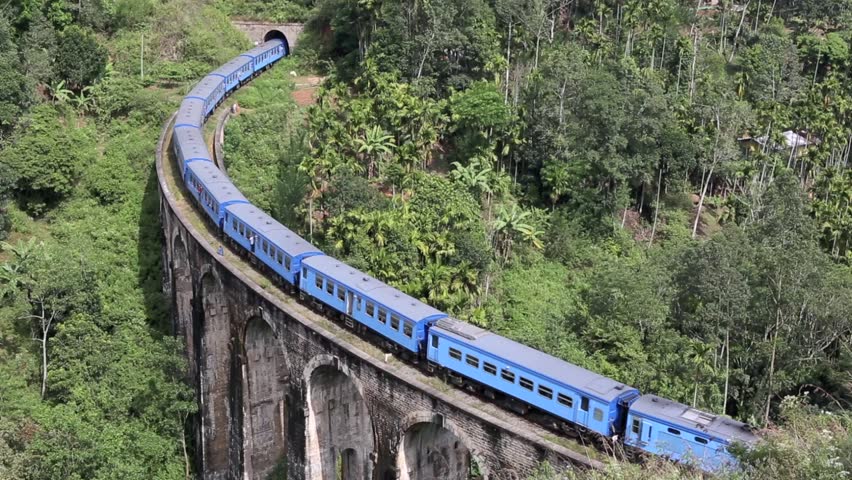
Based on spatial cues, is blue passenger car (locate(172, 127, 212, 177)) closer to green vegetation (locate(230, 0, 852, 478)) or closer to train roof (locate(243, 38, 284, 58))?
green vegetation (locate(230, 0, 852, 478))

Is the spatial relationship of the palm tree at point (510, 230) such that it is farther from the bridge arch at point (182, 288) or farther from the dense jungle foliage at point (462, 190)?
the bridge arch at point (182, 288)

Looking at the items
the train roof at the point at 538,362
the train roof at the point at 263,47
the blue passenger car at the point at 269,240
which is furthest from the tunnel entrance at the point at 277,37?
A: the train roof at the point at 538,362

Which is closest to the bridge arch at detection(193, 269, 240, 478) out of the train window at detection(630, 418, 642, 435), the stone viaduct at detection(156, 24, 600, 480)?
the stone viaduct at detection(156, 24, 600, 480)

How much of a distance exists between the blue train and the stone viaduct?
2.46ft

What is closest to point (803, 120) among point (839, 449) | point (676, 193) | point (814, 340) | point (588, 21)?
point (676, 193)

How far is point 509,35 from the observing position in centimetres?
6184

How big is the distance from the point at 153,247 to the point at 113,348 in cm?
1081

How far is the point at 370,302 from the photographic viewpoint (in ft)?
94.8

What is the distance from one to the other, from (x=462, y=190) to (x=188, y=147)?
53.7 ft

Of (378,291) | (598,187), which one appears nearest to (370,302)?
(378,291)

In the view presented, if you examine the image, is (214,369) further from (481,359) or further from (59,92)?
(59,92)

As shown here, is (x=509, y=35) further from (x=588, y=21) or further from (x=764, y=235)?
(x=764, y=235)

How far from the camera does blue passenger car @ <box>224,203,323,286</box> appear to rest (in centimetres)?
3294

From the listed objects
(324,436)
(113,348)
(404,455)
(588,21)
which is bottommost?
(113,348)
